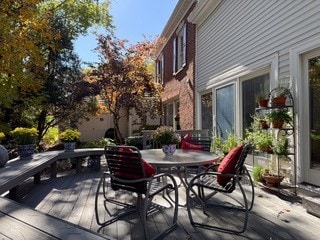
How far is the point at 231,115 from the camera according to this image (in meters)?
6.29

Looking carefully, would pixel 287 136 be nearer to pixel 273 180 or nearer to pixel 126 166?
pixel 273 180

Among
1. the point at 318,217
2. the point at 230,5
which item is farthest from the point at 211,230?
the point at 230,5

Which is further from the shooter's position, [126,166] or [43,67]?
[43,67]

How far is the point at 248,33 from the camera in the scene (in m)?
5.48

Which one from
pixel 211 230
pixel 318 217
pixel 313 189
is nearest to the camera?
pixel 211 230

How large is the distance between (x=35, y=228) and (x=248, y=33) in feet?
16.8

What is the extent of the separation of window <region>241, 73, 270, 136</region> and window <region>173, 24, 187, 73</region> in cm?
430

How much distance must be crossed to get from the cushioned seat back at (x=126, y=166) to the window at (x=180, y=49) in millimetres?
7193

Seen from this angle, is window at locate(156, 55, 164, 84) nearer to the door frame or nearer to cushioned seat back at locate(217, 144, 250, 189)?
the door frame

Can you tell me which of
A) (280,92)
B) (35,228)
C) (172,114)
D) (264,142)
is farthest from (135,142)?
(35,228)

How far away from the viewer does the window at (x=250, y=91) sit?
5094mm

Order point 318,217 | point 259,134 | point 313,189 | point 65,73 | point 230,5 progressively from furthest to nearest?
point 65,73 < point 230,5 < point 259,134 < point 313,189 < point 318,217

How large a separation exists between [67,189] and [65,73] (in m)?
6.58

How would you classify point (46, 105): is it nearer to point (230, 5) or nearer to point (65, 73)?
point (65, 73)
